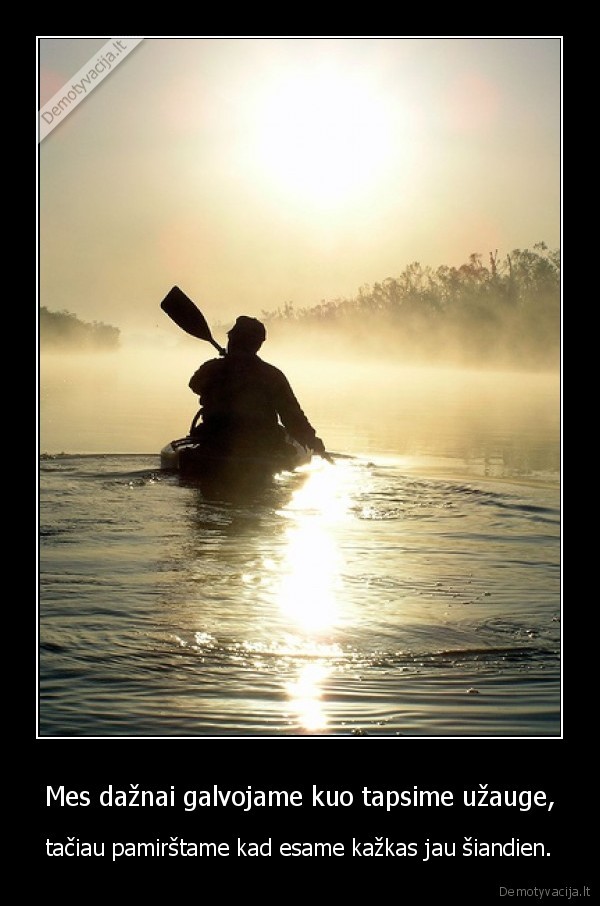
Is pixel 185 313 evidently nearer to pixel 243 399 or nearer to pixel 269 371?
pixel 269 371

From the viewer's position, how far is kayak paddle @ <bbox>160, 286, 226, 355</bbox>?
13586 mm

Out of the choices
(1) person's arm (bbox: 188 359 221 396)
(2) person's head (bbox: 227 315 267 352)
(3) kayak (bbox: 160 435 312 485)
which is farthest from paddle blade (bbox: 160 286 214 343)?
(3) kayak (bbox: 160 435 312 485)

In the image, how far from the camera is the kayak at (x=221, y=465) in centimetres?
1260

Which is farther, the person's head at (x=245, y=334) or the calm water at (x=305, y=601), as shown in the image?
the person's head at (x=245, y=334)

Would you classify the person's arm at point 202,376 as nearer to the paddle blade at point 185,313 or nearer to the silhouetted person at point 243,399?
the silhouetted person at point 243,399

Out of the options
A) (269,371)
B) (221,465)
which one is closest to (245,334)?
(269,371)

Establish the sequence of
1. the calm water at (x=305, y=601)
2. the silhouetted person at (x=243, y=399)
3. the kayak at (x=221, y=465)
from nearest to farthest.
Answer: the calm water at (x=305, y=601), the kayak at (x=221, y=465), the silhouetted person at (x=243, y=399)

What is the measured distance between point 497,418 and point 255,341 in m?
11.3

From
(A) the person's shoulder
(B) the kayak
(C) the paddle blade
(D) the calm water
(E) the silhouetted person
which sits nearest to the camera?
(D) the calm water

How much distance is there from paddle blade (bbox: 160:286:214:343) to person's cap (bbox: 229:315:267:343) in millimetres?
665

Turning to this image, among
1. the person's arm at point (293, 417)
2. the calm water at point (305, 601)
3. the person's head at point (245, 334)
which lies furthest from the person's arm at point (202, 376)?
the calm water at point (305, 601)

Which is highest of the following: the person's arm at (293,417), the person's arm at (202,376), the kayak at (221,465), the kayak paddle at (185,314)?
the kayak paddle at (185,314)

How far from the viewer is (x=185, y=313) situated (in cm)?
1363

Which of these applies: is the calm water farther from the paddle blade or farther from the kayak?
the paddle blade
